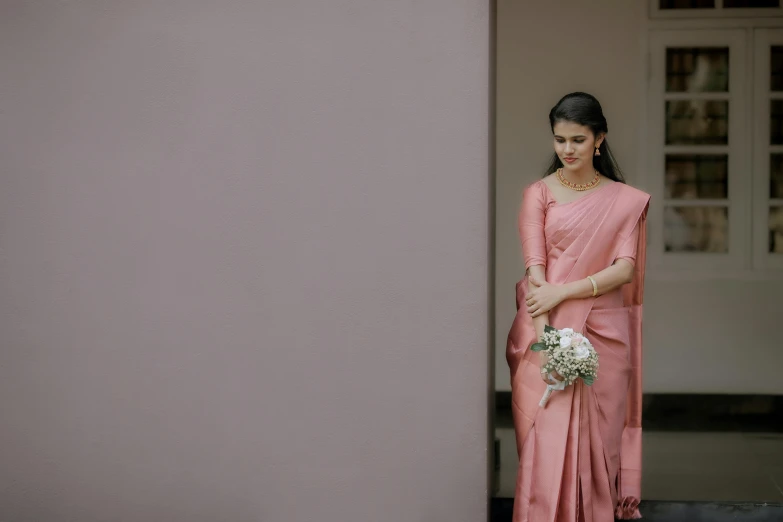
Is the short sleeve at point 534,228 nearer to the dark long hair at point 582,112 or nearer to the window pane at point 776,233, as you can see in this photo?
the dark long hair at point 582,112

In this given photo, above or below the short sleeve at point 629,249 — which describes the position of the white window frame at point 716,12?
above

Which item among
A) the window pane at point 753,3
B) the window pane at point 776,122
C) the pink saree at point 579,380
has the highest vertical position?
the window pane at point 753,3

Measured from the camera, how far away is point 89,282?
388cm

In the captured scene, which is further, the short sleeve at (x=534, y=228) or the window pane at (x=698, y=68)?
the window pane at (x=698, y=68)

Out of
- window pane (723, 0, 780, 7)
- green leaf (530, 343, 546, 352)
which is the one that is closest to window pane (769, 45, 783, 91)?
window pane (723, 0, 780, 7)

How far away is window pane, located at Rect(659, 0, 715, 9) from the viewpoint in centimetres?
644

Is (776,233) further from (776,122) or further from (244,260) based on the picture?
(244,260)

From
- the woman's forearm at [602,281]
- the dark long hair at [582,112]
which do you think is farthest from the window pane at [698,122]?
the woman's forearm at [602,281]

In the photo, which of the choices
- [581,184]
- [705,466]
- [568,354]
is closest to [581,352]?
[568,354]

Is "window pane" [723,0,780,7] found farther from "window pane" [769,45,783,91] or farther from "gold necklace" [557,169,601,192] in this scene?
"gold necklace" [557,169,601,192]

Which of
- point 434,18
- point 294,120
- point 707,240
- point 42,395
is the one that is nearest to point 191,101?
point 294,120

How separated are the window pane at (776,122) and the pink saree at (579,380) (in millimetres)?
3392

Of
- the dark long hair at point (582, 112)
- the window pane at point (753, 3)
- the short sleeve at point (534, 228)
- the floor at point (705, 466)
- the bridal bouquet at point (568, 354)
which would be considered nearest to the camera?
the bridal bouquet at point (568, 354)

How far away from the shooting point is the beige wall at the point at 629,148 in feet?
21.5
